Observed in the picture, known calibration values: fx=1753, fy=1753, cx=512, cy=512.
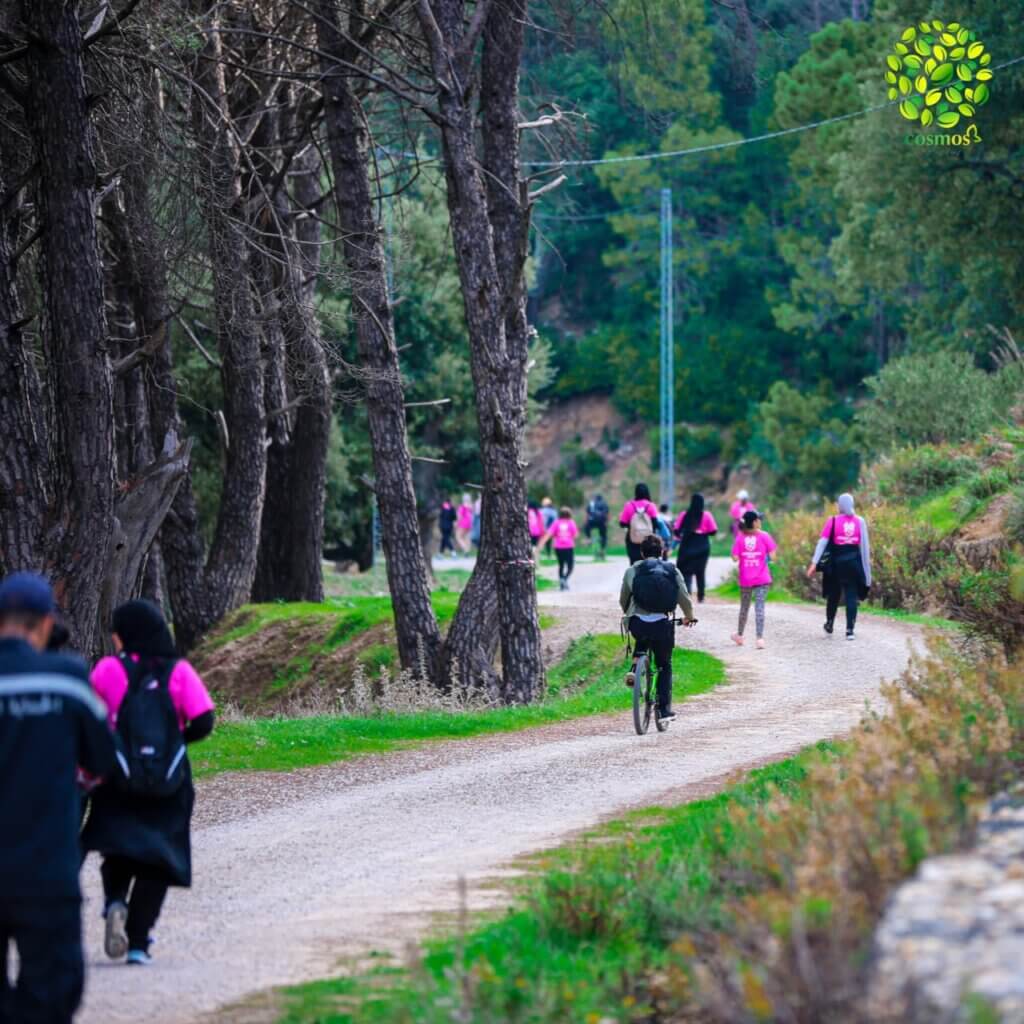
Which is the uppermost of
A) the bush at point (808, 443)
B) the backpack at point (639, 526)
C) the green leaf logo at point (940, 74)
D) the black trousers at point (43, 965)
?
the green leaf logo at point (940, 74)

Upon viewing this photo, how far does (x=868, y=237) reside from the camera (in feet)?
141

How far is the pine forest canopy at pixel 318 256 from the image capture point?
1424 cm

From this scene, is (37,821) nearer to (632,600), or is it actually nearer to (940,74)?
(632,600)

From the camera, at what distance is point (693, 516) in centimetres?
2673

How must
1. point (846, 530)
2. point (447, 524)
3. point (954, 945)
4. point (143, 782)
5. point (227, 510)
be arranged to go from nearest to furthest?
point (954, 945) < point (143, 782) < point (846, 530) < point (227, 510) < point (447, 524)

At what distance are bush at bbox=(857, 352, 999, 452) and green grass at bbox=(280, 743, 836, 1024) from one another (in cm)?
2867

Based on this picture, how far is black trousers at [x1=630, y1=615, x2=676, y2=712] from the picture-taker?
15.2 m

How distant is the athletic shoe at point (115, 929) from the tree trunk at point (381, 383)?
1274 cm

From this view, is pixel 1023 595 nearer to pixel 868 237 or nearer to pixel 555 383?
pixel 868 237

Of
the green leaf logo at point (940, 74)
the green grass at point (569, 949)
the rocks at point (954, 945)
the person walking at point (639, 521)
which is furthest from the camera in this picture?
the green leaf logo at point (940, 74)

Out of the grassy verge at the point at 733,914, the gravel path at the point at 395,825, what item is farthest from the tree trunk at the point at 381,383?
the grassy verge at the point at 733,914

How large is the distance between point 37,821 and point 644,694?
1002cm

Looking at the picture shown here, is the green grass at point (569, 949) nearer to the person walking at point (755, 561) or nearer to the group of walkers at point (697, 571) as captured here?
the group of walkers at point (697, 571)

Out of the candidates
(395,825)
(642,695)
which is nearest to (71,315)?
(395,825)
